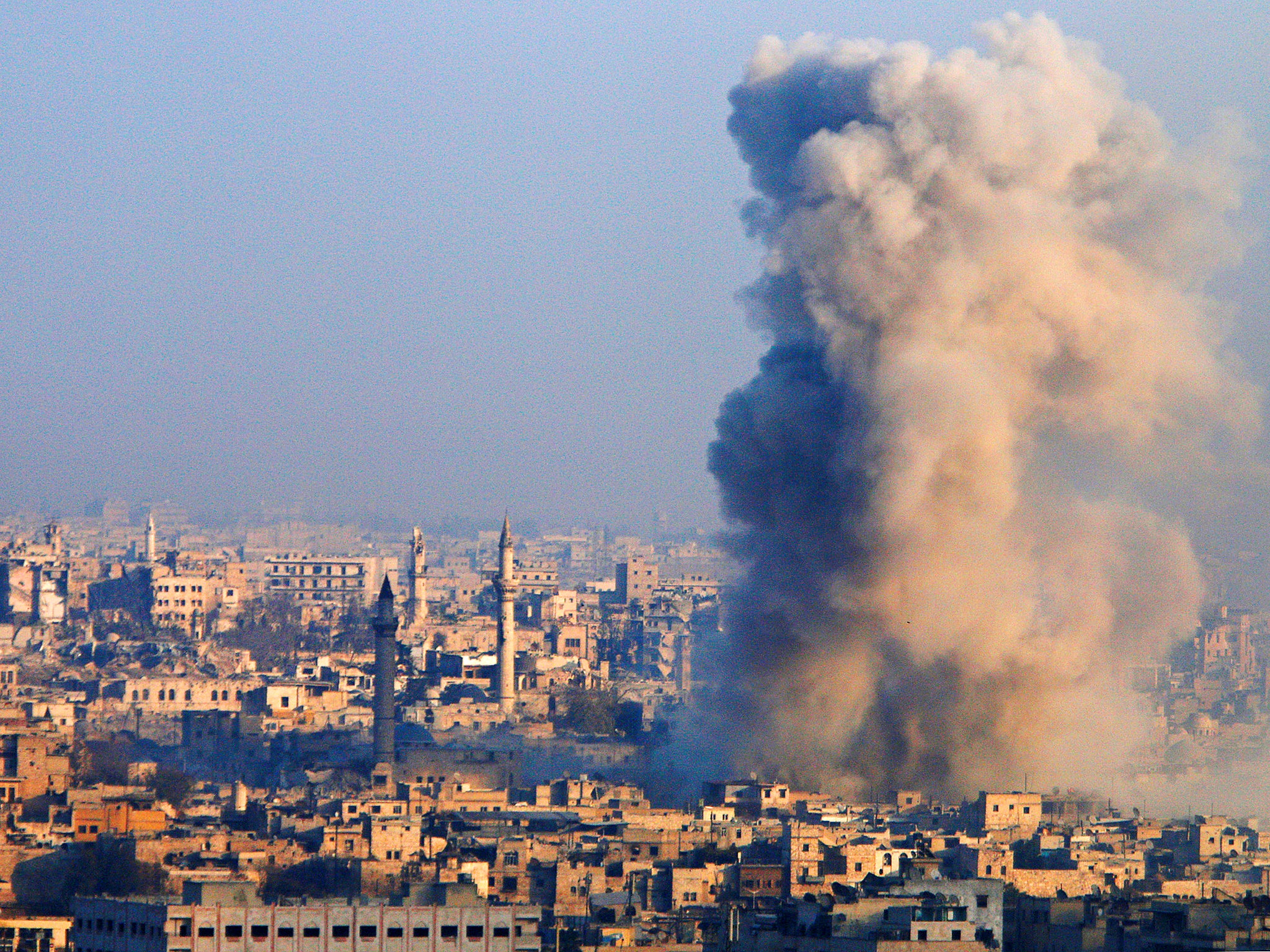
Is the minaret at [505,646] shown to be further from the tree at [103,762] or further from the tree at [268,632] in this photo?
the tree at [268,632]

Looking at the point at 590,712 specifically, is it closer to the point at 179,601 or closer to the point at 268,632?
the point at 268,632

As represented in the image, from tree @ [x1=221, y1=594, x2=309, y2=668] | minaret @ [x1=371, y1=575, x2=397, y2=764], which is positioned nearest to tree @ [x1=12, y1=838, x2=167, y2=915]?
minaret @ [x1=371, y1=575, x2=397, y2=764]

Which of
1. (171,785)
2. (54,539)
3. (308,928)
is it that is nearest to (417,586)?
(54,539)

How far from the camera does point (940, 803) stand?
5331cm

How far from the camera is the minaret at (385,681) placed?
2427 inches

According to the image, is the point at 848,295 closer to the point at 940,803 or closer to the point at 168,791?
the point at 940,803

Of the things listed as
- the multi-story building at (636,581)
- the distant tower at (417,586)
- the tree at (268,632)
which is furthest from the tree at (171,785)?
the multi-story building at (636,581)

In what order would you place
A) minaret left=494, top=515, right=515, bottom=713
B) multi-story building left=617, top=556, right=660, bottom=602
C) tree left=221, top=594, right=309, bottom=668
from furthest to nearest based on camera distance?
multi-story building left=617, top=556, right=660, bottom=602, tree left=221, top=594, right=309, bottom=668, minaret left=494, top=515, right=515, bottom=713

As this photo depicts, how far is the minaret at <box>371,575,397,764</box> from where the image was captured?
202 feet

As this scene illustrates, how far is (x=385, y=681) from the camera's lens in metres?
63.3

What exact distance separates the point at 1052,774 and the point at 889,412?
21.3 feet

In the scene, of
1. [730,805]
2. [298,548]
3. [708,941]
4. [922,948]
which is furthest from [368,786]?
[298,548]

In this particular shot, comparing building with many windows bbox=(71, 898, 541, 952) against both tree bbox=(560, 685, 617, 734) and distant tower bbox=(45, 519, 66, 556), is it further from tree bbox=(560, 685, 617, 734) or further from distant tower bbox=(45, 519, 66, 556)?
distant tower bbox=(45, 519, 66, 556)

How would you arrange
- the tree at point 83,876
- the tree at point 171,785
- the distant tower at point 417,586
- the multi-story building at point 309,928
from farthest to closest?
the distant tower at point 417,586 < the tree at point 171,785 < the tree at point 83,876 < the multi-story building at point 309,928
